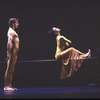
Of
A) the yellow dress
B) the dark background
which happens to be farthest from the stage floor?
the dark background

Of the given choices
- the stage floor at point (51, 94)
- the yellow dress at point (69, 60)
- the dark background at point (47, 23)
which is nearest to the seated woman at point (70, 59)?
the yellow dress at point (69, 60)

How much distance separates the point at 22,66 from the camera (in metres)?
7.71

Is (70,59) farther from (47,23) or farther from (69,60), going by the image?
(47,23)

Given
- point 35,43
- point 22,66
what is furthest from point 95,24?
point 22,66

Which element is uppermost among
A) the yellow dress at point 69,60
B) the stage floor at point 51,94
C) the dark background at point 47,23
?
the dark background at point 47,23

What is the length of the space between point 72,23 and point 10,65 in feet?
9.23

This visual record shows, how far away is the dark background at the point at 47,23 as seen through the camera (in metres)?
8.23

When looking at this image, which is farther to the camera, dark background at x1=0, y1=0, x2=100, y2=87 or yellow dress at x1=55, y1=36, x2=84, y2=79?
dark background at x1=0, y1=0, x2=100, y2=87

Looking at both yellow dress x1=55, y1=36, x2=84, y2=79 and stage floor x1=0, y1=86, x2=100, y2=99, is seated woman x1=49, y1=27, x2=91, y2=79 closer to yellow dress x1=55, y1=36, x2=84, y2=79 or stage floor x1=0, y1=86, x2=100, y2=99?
yellow dress x1=55, y1=36, x2=84, y2=79

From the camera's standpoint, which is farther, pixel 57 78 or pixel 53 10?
A: pixel 53 10

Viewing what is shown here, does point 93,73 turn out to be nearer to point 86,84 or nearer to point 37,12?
point 86,84

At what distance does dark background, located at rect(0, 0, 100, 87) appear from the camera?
8234 millimetres

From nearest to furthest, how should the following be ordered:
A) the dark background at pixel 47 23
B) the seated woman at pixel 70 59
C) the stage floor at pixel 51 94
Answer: the stage floor at pixel 51 94 → the seated woman at pixel 70 59 → the dark background at pixel 47 23

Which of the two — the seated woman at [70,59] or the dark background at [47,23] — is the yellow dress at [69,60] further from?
the dark background at [47,23]
